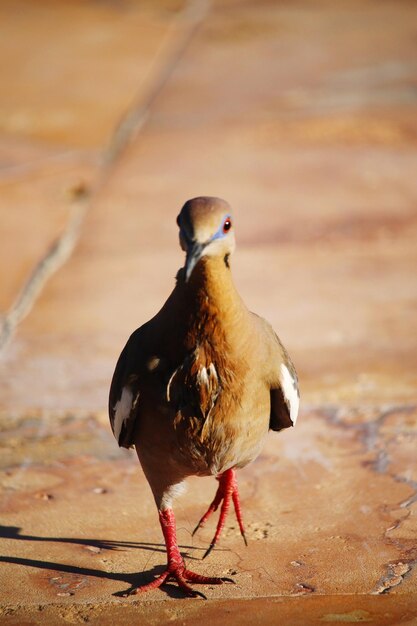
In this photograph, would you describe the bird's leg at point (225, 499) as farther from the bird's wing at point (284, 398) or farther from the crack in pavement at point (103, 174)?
the crack in pavement at point (103, 174)

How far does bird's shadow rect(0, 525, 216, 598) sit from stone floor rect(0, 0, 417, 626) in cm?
1

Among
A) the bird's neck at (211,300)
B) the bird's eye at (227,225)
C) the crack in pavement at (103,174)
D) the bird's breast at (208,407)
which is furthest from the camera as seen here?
the crack in pavement at (103,174)

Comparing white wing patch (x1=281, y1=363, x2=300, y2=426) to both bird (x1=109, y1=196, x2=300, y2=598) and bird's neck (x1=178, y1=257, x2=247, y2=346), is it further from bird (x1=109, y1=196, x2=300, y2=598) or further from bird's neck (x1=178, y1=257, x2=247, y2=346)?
bird's neck (x1=178, y1=257, x2=247, y2=346)

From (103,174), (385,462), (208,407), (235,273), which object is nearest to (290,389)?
(208,407)

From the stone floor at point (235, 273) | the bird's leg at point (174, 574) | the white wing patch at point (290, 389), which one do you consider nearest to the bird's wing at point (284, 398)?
the white wing patch at point (290, 389)

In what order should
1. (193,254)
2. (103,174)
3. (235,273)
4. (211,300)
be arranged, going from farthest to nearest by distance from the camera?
(103,174) → (235,273) → (211,300) → (193,254)

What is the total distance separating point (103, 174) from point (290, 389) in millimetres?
5784

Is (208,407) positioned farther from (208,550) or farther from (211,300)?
(208,550)

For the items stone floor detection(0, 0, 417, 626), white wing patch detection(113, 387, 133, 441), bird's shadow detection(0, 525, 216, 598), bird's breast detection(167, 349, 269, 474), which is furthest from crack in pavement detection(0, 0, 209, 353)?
bird's breast detection(167, 349, 269, 474)

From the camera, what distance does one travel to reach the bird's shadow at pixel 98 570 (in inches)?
151

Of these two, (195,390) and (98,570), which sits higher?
(195,390)

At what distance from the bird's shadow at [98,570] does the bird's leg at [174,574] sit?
3cm

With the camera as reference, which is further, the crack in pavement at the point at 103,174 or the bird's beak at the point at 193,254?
the crack in pavement at the point at 103,174

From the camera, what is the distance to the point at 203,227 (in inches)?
132
